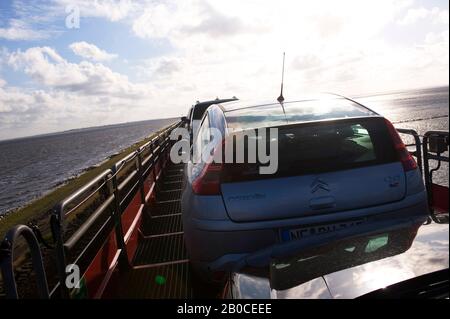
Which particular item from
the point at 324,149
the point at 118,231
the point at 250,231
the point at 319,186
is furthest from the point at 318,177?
the point at 118,231

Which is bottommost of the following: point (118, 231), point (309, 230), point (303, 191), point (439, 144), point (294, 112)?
point (118, 231)

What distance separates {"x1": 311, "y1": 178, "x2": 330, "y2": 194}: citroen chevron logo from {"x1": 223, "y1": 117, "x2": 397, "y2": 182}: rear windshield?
0.27 ft

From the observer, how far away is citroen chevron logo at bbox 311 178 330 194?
125 inches

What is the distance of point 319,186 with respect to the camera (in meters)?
3.19

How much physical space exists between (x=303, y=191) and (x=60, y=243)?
6.05 ft

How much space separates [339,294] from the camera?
81.2 inches

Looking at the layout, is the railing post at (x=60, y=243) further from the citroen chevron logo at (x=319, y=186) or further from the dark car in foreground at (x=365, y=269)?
the citroen chevron logo at (x=319, y=186)

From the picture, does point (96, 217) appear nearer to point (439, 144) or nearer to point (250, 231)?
point (250, 231)

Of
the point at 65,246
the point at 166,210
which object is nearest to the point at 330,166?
the point at 65,246

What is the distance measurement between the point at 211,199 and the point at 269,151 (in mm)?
568

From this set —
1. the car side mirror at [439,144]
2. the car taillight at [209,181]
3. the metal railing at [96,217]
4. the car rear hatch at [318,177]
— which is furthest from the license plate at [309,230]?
the car side mirror at [439,144]

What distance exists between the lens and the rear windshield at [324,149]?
327 cm
